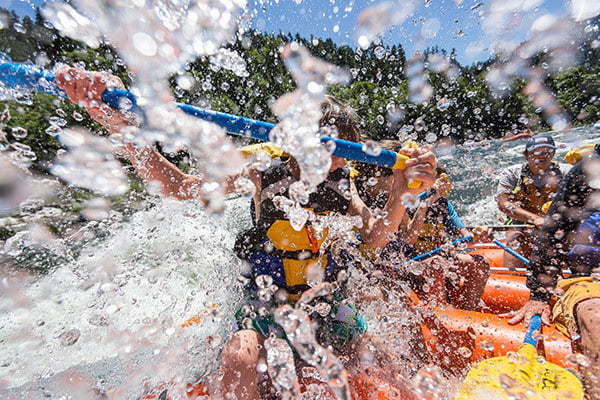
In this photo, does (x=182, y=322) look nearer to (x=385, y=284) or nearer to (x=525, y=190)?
(x=385, y=284)

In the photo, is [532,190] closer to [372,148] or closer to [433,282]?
[433,282]

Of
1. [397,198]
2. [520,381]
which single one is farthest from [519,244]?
[397,198]

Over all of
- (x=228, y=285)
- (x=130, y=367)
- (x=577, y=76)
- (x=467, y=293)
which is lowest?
(x=130, y=367)

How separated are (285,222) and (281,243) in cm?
12

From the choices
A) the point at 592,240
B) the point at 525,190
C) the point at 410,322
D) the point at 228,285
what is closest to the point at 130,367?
the point at 228,285

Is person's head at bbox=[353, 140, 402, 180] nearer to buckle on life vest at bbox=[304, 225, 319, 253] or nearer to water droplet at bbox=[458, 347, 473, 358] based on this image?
buckle on life vest at bbox=[304, 225, 319, 253]

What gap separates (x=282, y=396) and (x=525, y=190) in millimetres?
3654

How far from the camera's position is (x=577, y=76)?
25.6 metres

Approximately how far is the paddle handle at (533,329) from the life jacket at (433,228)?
1.20 metres

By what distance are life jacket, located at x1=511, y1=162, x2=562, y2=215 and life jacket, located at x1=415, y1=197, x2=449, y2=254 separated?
3.81 feet

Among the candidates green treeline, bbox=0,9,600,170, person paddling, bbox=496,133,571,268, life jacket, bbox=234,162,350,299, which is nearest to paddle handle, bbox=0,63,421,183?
life jacket, bbox=234,162,350,299

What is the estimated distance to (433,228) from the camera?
10.5 ft

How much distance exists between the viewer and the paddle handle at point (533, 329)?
1778mm

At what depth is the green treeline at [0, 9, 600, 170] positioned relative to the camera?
779 centimetres
